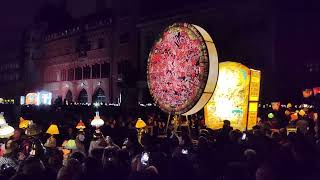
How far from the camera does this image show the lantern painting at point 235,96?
14289mm

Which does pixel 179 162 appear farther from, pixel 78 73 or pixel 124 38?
pixel 78 73

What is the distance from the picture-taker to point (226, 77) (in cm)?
1439

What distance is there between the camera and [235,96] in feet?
47.1

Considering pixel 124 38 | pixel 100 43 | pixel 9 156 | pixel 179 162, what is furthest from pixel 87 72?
pixel 179 162

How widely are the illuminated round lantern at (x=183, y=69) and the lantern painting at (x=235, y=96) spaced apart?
5.30 meters

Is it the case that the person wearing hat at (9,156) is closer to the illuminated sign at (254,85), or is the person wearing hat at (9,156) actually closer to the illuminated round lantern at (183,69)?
the illuminated round lantern at (183,69)

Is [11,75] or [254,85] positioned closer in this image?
[254,85]

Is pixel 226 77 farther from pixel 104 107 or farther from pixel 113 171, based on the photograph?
pixel 104 107

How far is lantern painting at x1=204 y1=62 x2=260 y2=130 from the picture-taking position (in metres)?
14.3

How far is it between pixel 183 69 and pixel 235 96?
600 cm

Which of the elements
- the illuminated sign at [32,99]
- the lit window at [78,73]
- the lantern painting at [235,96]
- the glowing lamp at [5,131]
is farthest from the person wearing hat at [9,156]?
the illuminated sign at [32,99]

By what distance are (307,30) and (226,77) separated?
2531cm

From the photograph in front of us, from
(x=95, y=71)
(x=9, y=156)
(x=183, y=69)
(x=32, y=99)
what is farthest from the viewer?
(x=32, y=99)

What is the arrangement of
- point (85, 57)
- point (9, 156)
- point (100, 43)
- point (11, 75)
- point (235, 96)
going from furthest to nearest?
point (11, 75) → point (85, 57) → point (100, 43) → point (235, 96) → point (9, 156)
